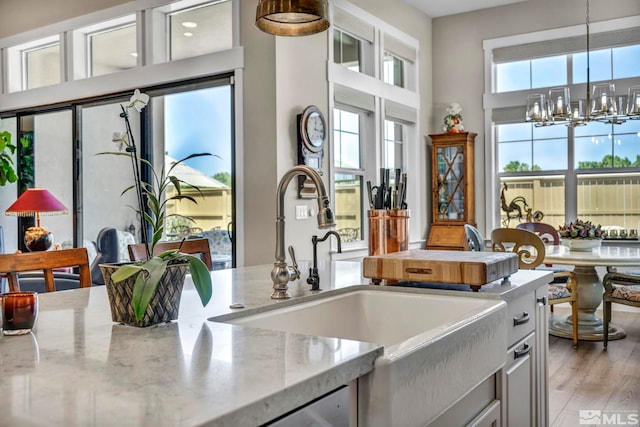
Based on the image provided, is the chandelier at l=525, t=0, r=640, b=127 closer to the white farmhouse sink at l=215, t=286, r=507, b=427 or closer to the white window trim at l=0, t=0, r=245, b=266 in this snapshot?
the white window trim at l=0, t=0, r=245, b=266

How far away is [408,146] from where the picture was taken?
6500 mm

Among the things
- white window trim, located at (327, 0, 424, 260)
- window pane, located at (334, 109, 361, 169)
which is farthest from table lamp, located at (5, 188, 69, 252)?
window pane, located at (334, 109, 361, 169)

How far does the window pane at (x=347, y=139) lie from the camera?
5312mm

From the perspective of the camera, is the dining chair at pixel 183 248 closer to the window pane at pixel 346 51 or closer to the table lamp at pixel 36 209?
the table lamp at pixel 36 209

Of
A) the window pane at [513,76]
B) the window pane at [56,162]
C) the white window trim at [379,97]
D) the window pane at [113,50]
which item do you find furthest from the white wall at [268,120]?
the window pane at [513,76]

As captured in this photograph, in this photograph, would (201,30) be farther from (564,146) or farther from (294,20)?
(564,146)

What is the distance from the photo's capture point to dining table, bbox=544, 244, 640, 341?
4254mm

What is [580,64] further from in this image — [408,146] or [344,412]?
[344,412]

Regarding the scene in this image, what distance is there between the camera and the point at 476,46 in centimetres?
661

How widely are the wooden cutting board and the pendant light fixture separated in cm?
84

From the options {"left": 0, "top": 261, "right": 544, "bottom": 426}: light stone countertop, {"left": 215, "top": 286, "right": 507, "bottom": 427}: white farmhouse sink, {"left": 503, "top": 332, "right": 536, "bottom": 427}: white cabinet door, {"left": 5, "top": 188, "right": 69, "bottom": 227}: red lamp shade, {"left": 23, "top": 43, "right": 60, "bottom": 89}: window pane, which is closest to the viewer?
{"left": 0, "top": 261, "right": 544, "bottom": 426}: light stone countertop

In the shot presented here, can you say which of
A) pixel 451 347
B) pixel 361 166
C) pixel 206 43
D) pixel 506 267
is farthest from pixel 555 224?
pixel 451 347

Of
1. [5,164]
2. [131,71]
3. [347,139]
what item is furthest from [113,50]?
[347,139]

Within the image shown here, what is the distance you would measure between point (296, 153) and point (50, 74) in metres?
3.17
